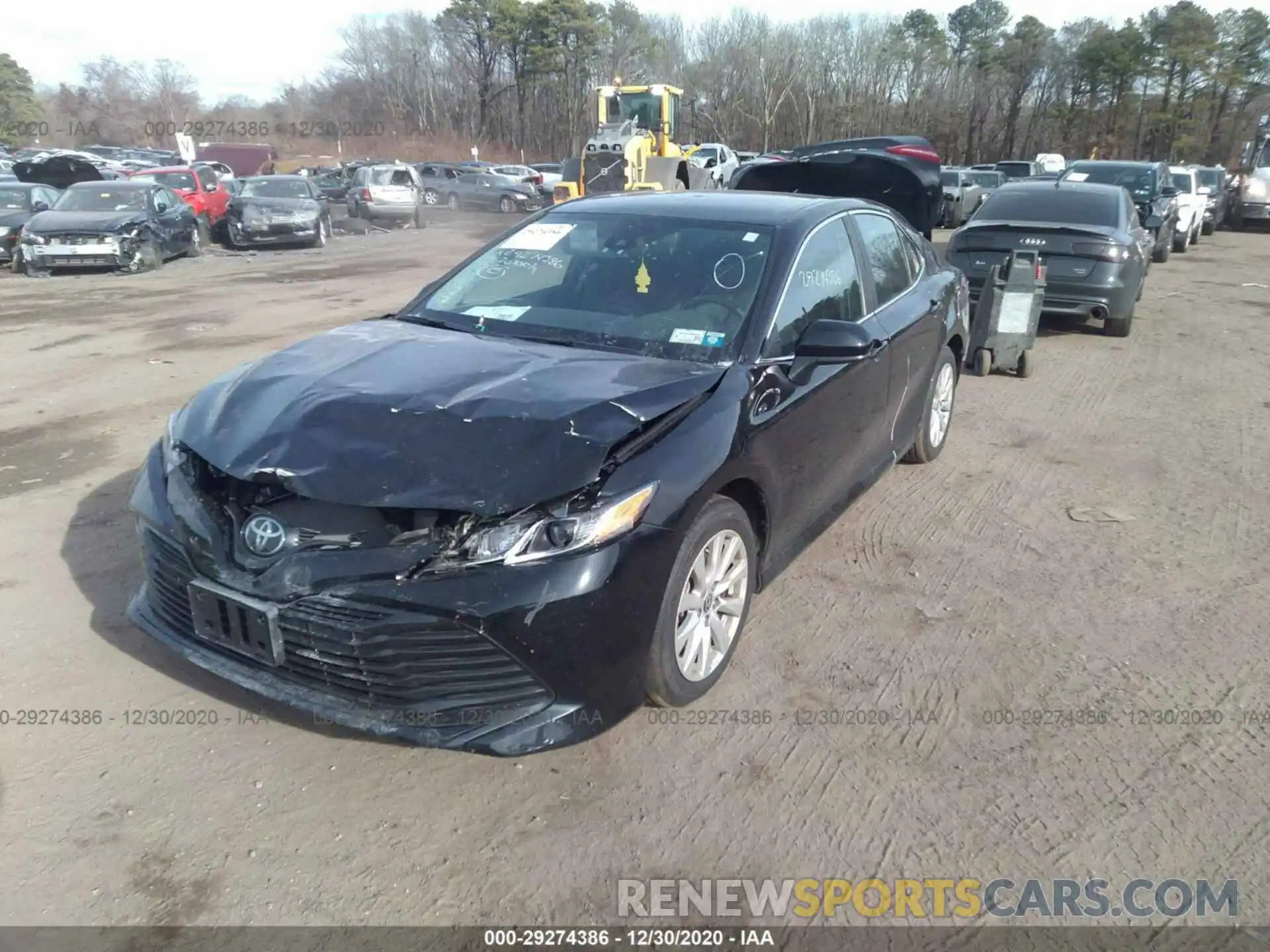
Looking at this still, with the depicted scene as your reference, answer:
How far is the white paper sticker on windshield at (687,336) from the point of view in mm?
3584

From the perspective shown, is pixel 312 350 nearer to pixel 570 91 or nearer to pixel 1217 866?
pixel 1217 866

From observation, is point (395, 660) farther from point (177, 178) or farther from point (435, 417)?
point (177, 178)

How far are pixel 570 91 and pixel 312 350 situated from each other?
66353 mm

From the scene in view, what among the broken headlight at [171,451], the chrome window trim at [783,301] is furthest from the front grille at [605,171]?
the broken headlight at [171,451]

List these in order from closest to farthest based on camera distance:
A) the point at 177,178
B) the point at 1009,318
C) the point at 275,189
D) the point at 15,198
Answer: the point at 1009,318 → the point at 15,198 → the point at 177,178 → the point at 275,189

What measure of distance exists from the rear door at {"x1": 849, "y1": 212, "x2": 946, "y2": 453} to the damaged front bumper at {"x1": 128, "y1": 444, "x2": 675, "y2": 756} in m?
2.08

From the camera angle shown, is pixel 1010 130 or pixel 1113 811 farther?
pixel 1010 130

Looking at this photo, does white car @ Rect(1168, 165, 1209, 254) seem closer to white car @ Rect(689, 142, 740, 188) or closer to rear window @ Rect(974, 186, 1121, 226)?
rear window @ Rect(974, 186, 1121, 226)

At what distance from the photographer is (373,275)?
14.8 meters

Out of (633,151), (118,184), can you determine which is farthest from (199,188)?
(633,151)

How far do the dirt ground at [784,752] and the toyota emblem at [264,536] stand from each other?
2.43 ft

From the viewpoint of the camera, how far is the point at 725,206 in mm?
4266

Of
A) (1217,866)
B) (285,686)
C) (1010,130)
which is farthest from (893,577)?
(1010,130)

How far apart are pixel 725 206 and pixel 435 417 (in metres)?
2.00
